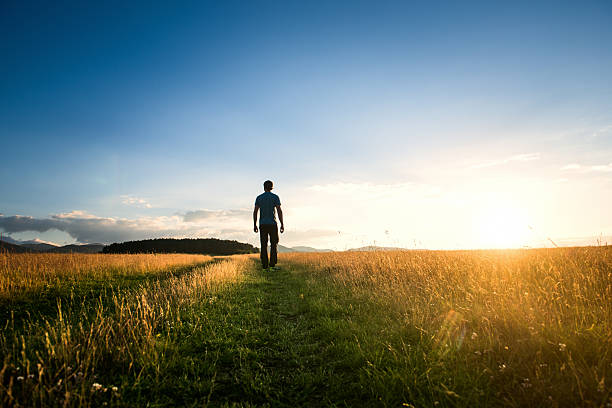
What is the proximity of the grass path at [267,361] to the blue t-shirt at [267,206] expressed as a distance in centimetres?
698

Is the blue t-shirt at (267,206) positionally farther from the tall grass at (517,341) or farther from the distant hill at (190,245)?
the distant hill at (190,245)

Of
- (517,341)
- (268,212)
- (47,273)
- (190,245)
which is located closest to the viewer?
(517,341)

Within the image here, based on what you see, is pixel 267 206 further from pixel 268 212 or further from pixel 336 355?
pixel 336 355

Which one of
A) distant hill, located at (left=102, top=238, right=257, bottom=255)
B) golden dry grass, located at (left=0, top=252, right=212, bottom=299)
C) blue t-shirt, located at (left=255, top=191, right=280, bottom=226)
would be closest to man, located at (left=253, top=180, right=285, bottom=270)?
blue t-shirt, located at (left=255, top=191, right=280, bottom=226)

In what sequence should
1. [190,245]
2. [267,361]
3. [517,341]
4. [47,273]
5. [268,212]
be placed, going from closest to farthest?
[517,341], [267,361], [47,273], [268,212], [190,245]

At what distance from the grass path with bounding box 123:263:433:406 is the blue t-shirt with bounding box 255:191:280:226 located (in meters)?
6.98

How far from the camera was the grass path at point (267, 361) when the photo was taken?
2.66 m

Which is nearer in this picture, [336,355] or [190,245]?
[336,355]

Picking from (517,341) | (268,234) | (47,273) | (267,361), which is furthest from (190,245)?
(517,341)

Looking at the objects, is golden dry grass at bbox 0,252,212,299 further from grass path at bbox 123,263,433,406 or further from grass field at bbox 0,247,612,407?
grass path at bbox 123,263,433,406

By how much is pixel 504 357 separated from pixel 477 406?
2.96 feet

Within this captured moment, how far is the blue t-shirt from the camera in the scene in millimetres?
12523

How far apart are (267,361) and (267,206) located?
9.34 metres

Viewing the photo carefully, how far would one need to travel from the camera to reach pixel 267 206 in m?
12.5
